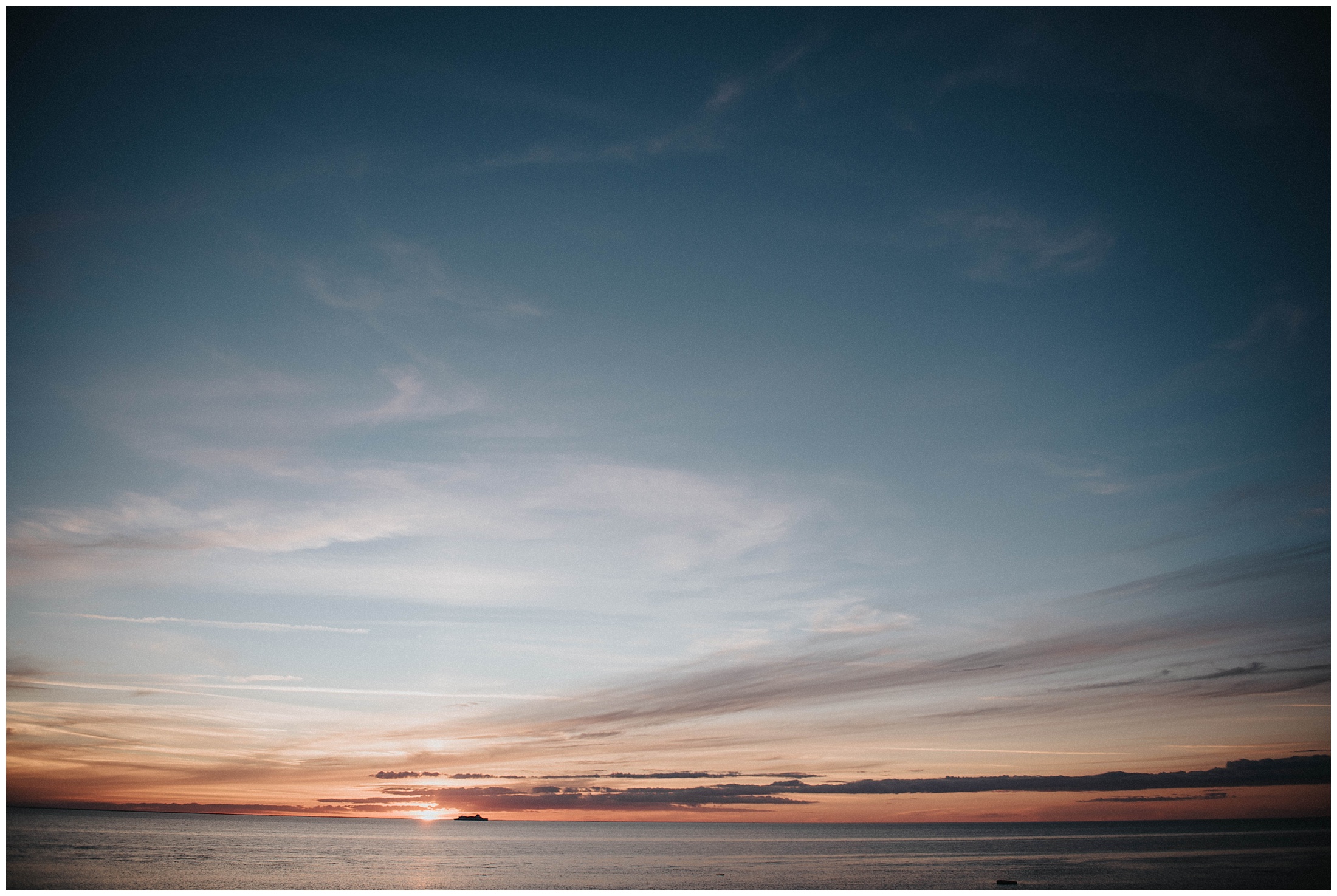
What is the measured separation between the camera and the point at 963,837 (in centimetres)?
18462

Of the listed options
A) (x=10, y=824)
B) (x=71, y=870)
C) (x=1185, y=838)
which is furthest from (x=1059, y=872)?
(x=10, y=824)

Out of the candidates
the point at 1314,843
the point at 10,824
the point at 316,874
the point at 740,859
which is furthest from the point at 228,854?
the point at 1314,843

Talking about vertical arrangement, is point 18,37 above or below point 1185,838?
above

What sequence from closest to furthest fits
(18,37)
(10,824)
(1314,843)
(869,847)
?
(18,37), (1314,843), (869,847), (10,824)

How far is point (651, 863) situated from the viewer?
360 ft

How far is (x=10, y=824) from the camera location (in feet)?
551

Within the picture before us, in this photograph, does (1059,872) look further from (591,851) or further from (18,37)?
(18,37)

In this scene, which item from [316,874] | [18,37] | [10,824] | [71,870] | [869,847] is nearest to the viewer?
[18,37]

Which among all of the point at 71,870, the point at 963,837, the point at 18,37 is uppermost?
the point at 18,37

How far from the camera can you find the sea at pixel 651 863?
78.4m

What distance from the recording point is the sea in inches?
3086

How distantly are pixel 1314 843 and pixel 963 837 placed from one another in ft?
246

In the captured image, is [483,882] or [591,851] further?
[591,851]

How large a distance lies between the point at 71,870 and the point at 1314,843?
17540 centimetres
